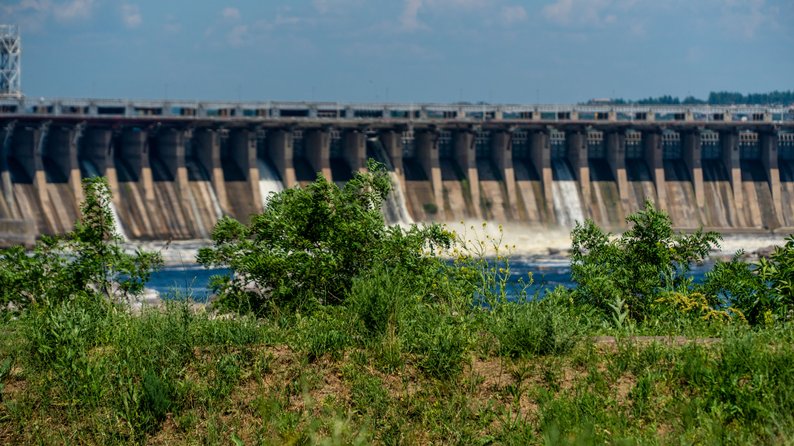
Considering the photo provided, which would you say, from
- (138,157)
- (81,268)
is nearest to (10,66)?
(138,157)

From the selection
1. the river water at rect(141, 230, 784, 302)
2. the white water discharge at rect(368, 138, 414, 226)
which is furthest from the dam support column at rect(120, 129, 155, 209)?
the white water discharge at rect(368, 138, 414, 226)

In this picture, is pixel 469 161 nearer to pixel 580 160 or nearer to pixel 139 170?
pixel 580 160

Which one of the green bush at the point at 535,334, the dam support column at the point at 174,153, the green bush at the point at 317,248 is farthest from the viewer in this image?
the dam support column at the point at 174,153

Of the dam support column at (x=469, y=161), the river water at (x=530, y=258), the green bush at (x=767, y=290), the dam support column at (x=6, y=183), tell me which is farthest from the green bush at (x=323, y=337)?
the dam support column at (x=469, y=161)

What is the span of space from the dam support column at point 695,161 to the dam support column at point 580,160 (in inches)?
415

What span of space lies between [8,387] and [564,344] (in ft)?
24.0

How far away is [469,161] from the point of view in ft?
370

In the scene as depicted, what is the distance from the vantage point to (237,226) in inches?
990

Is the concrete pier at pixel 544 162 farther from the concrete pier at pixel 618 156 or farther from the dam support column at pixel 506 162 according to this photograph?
the concrete pier at pixel 618 156

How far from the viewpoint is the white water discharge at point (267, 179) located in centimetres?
10212

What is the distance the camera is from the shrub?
23109 millimetres

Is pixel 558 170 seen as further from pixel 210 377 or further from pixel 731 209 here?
pixel 210 377

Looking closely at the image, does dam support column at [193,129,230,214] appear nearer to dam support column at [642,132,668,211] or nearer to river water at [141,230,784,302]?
river water at [141,230,784,302]

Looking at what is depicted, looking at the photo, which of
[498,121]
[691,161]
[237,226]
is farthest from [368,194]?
[691,161]
